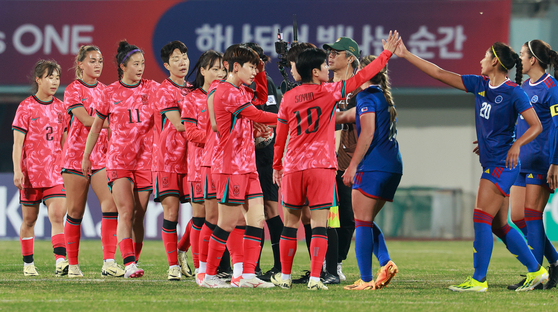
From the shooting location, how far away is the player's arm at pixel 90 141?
6699mm

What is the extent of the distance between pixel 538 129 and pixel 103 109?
388 cm

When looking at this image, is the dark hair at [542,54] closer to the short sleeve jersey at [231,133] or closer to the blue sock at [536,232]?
the blue sock at [536,232]

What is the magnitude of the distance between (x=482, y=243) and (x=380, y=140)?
3.68 ft

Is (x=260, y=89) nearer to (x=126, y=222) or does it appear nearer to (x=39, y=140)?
(x=126, y=222)

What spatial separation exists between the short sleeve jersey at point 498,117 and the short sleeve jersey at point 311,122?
117 cm

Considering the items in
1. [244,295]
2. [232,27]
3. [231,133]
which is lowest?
[244,295]

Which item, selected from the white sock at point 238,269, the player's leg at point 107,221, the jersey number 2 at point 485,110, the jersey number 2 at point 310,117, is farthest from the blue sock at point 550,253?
the player's leg at point 107,221

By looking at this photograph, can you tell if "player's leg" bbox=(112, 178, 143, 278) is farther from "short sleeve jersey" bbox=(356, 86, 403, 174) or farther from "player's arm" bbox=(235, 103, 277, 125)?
"short sleeve jersey" bbox=(356, 86, 403, 174)

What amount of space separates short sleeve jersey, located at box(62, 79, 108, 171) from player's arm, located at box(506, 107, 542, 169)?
3.79 metres

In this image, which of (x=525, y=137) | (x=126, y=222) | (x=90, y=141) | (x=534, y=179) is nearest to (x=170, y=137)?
(x=90, y=141)

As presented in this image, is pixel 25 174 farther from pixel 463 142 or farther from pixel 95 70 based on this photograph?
pixel 463 142

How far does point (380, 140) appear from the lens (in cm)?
568

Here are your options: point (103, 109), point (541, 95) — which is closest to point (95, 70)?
point (103, 109)

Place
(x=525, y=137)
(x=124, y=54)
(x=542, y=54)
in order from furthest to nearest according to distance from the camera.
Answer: (x=124, y=54) → (x=542, y=54) → (x=525, y=137)
